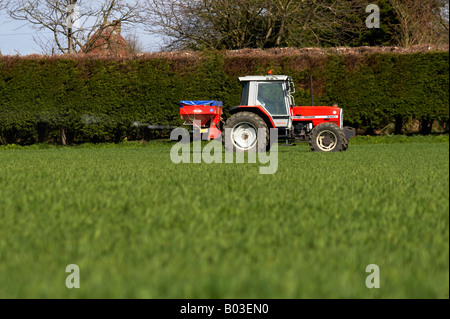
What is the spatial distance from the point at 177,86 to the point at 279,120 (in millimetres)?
6018

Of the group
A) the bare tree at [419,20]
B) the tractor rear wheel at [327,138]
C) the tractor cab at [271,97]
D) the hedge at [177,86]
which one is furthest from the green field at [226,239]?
the bare tree at [419,20]

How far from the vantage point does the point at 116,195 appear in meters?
4.71

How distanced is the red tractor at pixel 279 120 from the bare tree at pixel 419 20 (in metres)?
15.8

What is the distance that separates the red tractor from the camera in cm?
1184

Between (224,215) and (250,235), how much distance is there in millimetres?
689

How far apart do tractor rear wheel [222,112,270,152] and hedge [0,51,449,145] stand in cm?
503

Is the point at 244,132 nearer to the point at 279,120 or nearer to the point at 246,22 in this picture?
the point at 279,120

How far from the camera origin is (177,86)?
17.1 m

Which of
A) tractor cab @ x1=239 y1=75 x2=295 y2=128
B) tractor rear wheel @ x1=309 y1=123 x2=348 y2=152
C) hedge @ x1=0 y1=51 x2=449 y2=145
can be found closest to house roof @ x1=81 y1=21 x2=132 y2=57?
hedge @ x1=0 y1=51 x2=449 y2=145

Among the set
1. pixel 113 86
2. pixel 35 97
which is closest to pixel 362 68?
pixel 113 86

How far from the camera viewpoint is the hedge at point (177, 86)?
17031 mm

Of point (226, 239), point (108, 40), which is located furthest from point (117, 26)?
point (226, 239)

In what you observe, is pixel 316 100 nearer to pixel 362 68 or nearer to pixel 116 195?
pixel 362 68

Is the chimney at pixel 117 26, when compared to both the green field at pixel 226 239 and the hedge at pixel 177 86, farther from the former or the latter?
the green field at pixel 226 239
